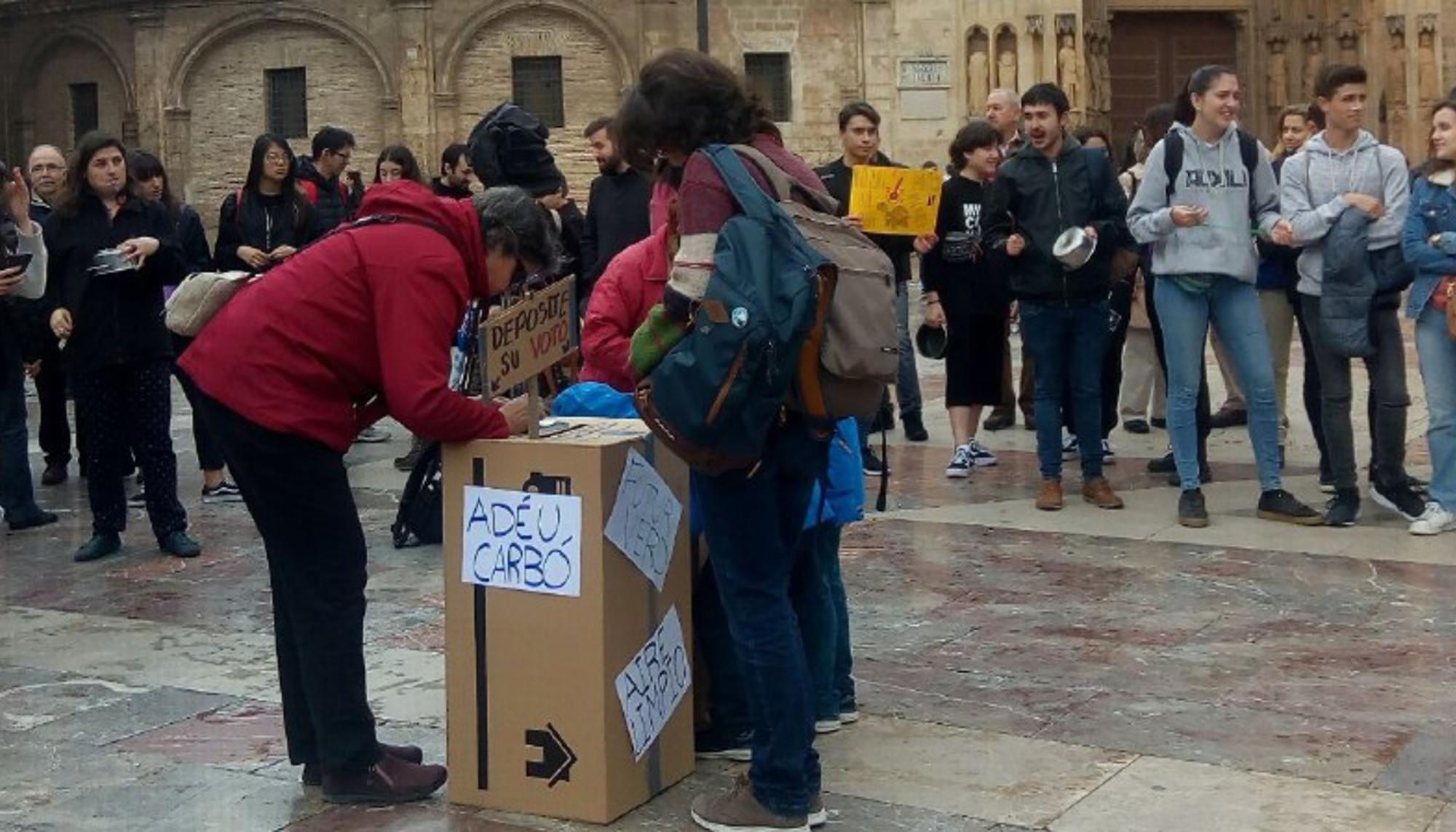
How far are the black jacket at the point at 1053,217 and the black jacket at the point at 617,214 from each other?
5.98 feet

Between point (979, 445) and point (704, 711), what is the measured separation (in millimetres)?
6221

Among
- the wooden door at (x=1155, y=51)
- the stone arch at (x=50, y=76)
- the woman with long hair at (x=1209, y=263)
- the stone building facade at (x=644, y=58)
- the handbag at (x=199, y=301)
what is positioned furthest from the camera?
the stone arch at (x=50, y=76)

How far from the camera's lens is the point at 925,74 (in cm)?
3005

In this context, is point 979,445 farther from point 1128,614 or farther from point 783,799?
point 783,799

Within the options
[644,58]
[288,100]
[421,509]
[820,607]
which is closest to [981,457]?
[421,509]

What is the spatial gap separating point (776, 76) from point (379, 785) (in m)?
26.8

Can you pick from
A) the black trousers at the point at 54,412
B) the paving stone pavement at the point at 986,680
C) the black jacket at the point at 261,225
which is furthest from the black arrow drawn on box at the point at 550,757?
the black trousers at the point at 54,412

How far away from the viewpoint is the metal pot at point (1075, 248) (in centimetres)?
934

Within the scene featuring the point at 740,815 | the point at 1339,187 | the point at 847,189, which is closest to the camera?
the point at 740,815

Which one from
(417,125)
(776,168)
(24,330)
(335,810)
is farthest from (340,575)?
(417,125)

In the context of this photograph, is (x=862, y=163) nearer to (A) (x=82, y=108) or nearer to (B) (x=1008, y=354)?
(B) (x=1008, y=354)

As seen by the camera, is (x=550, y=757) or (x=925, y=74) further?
(x=925, y=74)

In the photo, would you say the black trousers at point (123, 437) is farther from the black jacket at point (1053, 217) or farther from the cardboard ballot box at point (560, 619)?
the cardboard ballot box at point (560, 619)

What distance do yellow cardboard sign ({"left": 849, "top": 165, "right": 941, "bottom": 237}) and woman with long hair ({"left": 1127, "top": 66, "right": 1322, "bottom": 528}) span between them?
6.17 feet
